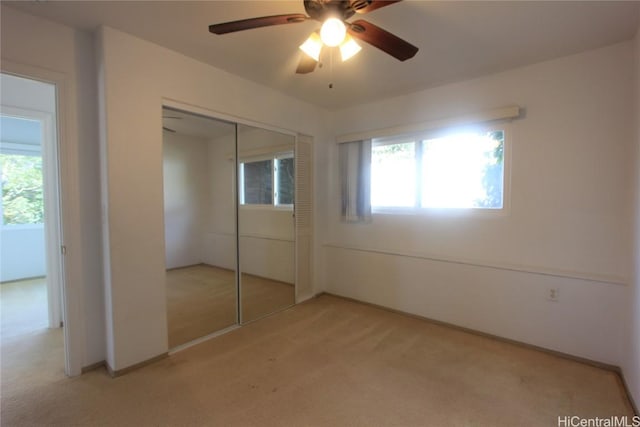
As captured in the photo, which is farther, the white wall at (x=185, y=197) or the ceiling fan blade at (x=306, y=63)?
the white wall at (x=185, y=197)

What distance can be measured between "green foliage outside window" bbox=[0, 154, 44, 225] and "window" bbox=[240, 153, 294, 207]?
368 cm

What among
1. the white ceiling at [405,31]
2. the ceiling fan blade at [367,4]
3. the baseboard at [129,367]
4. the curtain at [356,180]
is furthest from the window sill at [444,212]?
the baseboard at [129,367]

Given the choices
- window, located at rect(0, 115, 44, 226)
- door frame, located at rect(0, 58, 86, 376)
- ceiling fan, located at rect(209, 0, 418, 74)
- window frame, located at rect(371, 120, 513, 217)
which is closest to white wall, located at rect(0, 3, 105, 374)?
door frame, located at rect(0, 58, 86, 376)

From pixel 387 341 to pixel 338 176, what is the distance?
215 centimetres

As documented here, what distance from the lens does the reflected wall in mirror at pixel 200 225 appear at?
285 cm

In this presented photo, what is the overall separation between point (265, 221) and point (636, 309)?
3233mm

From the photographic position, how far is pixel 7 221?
4.66 metres

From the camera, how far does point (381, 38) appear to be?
1631mm

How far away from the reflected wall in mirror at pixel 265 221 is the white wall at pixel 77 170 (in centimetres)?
123

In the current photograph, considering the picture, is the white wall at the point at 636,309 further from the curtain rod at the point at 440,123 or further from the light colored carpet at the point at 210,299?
the light colored carpet at the point at 210,299

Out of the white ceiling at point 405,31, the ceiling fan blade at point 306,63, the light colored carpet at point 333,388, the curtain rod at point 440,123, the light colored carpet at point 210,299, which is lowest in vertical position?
the light colored carpet at point 333,388

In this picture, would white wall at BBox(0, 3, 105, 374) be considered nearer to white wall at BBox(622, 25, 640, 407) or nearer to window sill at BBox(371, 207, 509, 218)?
window sill at BBox(371, 207, 509, 218)

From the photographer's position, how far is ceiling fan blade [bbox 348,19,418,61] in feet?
5.07

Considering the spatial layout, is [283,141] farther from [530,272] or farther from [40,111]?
[530,272]
